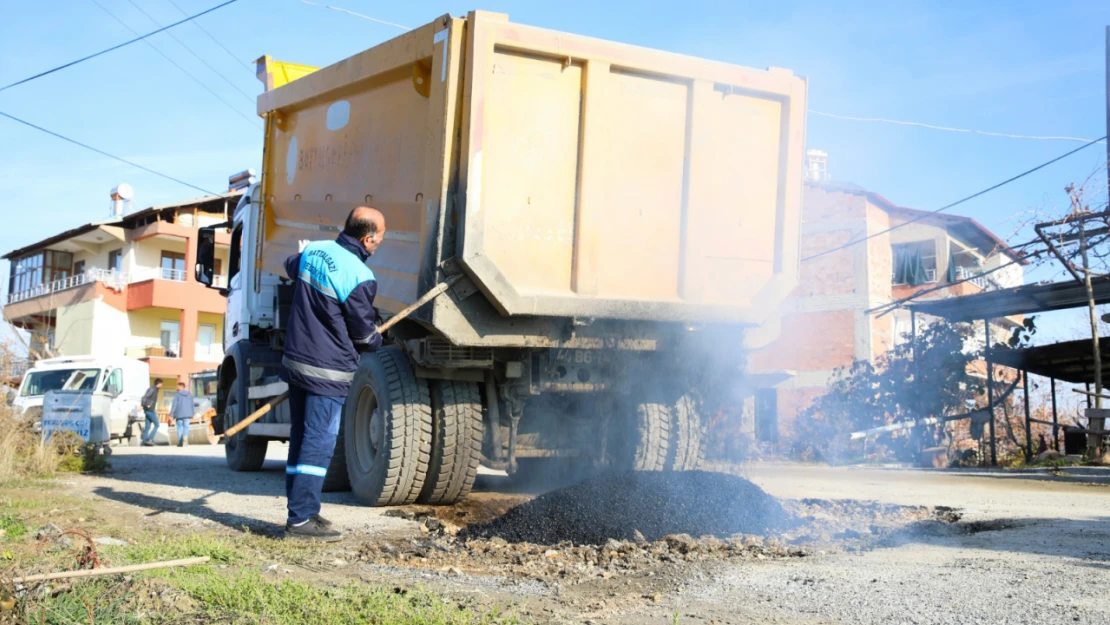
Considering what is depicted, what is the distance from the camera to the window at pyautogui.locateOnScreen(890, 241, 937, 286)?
2828 cm

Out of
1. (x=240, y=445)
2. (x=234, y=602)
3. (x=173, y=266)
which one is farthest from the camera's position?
(x=173, y=266)

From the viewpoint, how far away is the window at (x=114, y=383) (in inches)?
797

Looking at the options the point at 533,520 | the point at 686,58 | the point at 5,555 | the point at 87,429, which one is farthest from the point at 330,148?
the point at 87,429

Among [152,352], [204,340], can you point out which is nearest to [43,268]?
[152,352]

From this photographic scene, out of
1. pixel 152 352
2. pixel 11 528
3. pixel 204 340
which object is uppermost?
pixel 204 340

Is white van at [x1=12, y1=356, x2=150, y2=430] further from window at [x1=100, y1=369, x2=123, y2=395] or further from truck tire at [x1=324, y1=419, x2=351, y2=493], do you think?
truck tire at [x1=324, y1=419, x2=351, y2=493]

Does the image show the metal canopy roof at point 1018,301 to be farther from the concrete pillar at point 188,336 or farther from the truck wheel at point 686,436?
the concrete pillar at point 188,336

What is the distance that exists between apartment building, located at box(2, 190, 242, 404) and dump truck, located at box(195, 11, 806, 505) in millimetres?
35162

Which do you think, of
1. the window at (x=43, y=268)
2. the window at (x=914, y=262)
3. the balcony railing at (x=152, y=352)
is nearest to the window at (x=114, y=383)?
the balcony railing at (x=152, y=352)

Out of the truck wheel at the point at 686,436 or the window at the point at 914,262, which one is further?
the window at the point at 914,262

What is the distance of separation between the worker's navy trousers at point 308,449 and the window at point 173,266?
3984 centimetres

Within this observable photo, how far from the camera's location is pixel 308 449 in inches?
192

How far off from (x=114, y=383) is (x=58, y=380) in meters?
1.16

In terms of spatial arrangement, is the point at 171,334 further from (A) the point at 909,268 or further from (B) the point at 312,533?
(B) the point at 312,533
